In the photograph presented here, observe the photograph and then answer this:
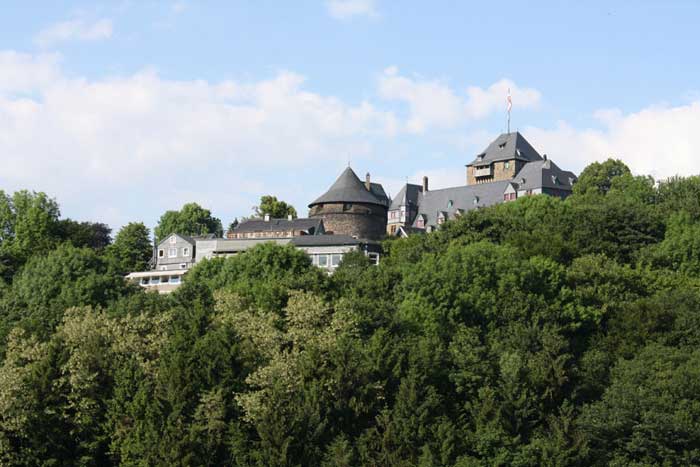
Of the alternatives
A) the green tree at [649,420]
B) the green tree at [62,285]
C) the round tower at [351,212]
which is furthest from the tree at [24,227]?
the green tree at [649,420]

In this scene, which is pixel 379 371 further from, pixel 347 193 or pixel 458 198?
pixel 458 198

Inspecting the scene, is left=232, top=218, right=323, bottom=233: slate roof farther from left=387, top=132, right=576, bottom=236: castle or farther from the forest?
the forest

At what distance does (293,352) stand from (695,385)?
15.5 meters

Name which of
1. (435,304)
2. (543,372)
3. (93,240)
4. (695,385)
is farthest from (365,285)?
(93,240)

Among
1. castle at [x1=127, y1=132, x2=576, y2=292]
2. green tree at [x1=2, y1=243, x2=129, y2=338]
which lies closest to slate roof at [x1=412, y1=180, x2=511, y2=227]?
castle at [x1=127, y1=132, x2=576, y2=292]

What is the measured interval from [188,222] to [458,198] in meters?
31.8

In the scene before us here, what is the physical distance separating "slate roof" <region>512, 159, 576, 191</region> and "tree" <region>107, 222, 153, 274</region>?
1465 inches

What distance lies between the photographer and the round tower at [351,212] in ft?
325

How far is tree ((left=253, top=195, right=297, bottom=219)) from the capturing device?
4692 inches

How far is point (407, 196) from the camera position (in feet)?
386

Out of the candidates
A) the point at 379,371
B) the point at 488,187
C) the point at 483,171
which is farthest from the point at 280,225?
the point at 379,371

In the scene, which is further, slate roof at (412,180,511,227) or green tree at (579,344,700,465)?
slate roof at (412,180,511,227)

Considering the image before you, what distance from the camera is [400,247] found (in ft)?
239

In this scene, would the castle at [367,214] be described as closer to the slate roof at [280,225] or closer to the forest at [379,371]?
the slate roof at [280,225]
